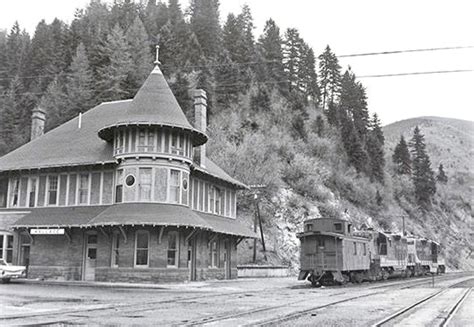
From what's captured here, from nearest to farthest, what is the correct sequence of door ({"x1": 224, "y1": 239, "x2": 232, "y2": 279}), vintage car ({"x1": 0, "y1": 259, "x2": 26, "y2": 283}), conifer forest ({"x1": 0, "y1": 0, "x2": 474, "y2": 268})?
vintage car ({"x1": 0, "y1": 259, "x2": 26, "y2": 283}) → door ({"x1": 224, "y1": 239, "x2": 232, "y2": 279}) → conifer forest ({"x1": 0, "y1": 0, "x2": 474, "y2": 268})

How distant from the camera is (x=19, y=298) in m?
20.2

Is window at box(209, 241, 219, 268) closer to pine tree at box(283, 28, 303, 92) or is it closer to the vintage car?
the vintage car

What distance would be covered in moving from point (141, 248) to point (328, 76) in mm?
77348

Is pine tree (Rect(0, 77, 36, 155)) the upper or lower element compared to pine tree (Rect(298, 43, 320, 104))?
lower

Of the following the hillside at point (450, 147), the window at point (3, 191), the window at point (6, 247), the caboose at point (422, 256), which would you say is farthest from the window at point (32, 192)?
the hillside at point (450, 147)

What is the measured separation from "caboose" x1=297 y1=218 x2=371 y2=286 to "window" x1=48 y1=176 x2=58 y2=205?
15297 mm

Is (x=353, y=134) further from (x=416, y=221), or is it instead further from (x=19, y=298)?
(x=19, y=298)

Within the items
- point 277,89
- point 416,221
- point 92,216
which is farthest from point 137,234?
point 416,221

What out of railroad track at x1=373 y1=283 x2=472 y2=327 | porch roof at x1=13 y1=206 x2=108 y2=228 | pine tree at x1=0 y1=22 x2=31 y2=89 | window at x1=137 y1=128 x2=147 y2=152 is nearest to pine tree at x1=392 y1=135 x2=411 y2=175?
pine tree at x1=0 y1=22 x2=31 y2=89

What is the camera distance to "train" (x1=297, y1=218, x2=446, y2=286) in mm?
30203

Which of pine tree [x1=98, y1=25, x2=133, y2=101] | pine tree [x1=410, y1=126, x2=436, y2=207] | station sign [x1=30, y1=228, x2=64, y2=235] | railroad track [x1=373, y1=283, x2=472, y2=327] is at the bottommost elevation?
railroad track [x1=373, y1=283, x2=472, y2=327]

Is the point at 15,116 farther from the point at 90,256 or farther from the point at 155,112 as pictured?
the point at 155,112

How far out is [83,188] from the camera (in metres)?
33.3

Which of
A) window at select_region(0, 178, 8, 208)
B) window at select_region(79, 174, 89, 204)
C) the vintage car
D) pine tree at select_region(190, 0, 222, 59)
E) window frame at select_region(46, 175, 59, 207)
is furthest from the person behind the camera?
pine tree at select_region(190, 0, 222, 59)
